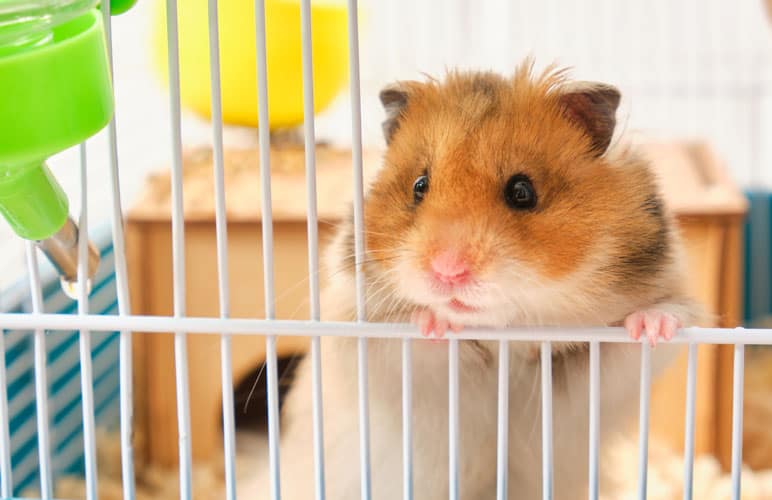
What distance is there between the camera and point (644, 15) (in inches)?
92.2

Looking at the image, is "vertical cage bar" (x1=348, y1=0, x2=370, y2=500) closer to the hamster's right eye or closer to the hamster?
the hamster

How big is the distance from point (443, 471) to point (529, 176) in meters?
0.36

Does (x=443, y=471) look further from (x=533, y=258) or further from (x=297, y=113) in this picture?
(x=297, y=113)

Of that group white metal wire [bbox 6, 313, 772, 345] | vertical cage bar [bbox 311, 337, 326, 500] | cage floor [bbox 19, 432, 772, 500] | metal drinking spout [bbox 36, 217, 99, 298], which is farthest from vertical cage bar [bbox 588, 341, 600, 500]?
cage floor [bbox 19, 432, 772, 500]

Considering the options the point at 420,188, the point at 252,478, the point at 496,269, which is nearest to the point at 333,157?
the point at 252,478

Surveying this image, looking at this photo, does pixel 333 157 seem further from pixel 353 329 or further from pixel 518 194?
pixel 353 329

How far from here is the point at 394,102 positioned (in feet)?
3.76

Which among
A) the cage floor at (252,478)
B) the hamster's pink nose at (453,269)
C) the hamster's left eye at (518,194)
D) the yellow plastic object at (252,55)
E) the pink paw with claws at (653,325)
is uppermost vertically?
the yellow plastic object at (252,55)

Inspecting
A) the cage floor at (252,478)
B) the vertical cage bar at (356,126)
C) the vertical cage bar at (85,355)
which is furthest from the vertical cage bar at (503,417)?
the cage floor at (252,478)

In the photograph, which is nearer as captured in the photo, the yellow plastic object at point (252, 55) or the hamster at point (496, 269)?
the hamster at point (496, 269)

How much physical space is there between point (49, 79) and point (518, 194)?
1.57 feet

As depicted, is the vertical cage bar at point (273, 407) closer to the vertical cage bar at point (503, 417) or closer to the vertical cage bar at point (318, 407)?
the vertical cage bar at point (318, 407)

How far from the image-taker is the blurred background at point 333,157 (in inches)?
75.8

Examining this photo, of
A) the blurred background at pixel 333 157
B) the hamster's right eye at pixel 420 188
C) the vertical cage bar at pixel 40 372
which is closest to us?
the vertical cage bar at pixel 40 372
